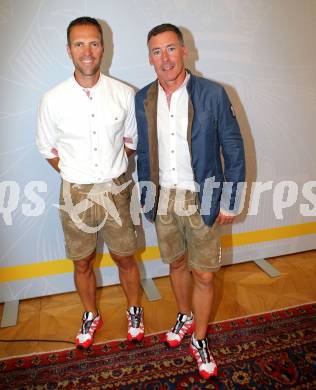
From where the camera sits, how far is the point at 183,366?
205 cm

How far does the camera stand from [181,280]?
2.12 meters

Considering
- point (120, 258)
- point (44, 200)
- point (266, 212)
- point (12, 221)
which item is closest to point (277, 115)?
point (266, 212)

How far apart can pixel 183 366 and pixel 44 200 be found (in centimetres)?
132

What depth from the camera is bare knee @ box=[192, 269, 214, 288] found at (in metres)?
1.92

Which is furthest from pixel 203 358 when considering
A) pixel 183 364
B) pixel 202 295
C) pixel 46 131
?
pixel 46 131

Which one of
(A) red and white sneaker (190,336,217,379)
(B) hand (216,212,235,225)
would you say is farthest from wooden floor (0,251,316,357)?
(B) hand (216,212,235,225)

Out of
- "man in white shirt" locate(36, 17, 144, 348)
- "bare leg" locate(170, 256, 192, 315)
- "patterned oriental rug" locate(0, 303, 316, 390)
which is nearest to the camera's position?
"man in white shirt" locate(36, 17, 144, 348)

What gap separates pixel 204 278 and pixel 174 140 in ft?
2.36

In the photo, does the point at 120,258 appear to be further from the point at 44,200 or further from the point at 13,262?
the point at 13,262

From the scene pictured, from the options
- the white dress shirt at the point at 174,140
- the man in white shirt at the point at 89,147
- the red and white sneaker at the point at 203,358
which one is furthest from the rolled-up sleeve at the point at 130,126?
the red and white sneaker at the point at 203,358

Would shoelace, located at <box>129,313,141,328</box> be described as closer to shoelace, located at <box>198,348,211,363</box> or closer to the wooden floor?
the wooden floor

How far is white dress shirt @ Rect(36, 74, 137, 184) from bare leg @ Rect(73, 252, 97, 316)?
1.61ft

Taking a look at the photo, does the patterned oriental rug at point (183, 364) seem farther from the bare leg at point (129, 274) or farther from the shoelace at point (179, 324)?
the bare leg at point (129, 274)

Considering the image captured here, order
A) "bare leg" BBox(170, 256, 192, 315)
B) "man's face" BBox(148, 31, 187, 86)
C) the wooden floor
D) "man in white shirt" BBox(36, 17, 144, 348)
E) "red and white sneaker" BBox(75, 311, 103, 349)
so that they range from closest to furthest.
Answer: "man's face" BBox(148, 31, 187, 86) < "man in white shirt" BBox(36, 17, 144, 348) < "bare leg" BBox(170, 256, 192, 315) < "red and white sneaker" BBox(75, 311, 103, 349) < the wooden floor
